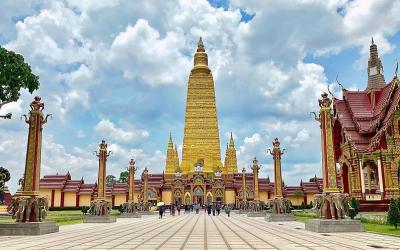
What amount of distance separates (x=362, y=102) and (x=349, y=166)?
739cm

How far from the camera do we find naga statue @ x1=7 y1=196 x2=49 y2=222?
60.7 feet

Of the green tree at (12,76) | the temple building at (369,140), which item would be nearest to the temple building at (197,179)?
the temple building at (369,140)

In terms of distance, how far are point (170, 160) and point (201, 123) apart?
9.88m

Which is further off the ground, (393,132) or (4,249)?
(393,132)

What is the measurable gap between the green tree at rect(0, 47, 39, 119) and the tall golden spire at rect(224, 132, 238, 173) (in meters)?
55.9

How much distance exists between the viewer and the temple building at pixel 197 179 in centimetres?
6644

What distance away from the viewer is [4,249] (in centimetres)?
1217

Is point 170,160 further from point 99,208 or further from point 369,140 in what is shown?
point 99,208

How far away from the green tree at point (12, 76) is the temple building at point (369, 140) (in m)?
24.8

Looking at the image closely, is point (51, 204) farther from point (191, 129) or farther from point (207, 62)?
→ point (207, 62)

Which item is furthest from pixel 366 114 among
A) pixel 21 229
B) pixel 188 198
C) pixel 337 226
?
pixel 188 198

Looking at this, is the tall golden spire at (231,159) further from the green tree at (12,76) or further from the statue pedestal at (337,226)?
the statue pedestal at (337,226)

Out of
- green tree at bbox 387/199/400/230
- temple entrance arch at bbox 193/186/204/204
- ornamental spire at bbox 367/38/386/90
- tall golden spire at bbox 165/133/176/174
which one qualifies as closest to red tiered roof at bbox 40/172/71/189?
tall golden spire at bbox 165/133/176/174

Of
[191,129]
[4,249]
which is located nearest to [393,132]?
[4,249]
